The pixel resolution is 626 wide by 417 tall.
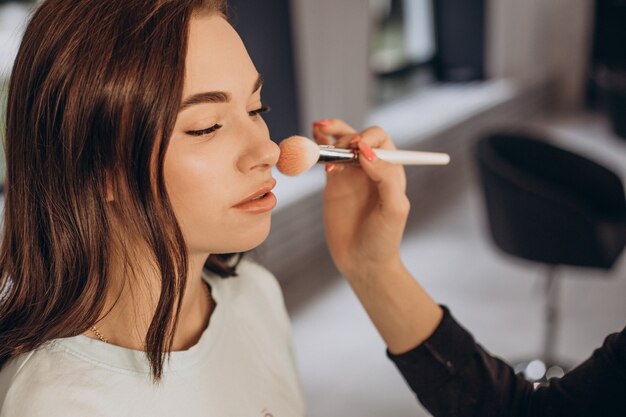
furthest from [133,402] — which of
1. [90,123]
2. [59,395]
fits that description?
[90,123]

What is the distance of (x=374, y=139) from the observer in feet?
3.10

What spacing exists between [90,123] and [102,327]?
275 millimetres

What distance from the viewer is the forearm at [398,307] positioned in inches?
39.4

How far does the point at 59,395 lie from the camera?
2.40ft

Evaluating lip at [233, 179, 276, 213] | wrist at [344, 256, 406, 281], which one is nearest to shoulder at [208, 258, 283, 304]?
wrist at [344, 256, 406, 281]

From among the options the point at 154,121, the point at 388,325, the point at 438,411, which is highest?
the point at 154,121

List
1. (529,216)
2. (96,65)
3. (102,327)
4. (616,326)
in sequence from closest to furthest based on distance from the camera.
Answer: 1. (96,65)
2. (102,327)
3. (529,216)
4. (616,326)

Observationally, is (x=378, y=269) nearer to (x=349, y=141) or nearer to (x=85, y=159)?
(x=349, y=141)

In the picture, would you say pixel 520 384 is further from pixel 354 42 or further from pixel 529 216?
pixel 354 42

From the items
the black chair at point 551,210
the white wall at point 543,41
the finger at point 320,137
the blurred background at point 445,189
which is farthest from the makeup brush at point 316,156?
the white wall at point 543,41

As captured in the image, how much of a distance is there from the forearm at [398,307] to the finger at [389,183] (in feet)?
0.31

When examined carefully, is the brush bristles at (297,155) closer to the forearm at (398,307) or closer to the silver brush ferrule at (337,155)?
→ the silver brush ferrule at (337,155)

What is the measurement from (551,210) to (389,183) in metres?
1.36

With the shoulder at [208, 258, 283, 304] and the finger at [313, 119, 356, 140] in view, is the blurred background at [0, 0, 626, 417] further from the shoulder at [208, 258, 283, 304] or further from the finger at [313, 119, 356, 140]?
the finger at [313, 119, 356, 140]
